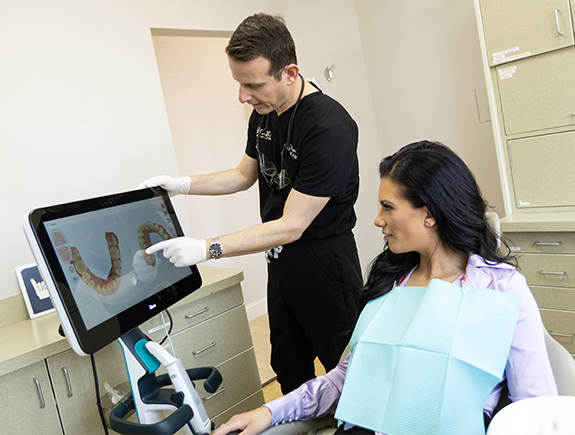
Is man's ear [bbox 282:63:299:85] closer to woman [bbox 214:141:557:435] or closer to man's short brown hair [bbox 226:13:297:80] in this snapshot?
man's short brown hair [bbox 226:13:297:80]

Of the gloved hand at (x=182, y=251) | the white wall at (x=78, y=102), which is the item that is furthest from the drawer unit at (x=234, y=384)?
the white wall at (x=78, y=102)

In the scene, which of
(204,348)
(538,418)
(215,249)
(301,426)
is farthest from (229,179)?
(538,418)

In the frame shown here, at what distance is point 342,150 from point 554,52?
1499mm

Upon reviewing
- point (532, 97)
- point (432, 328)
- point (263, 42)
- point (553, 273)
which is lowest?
point (553, 273)

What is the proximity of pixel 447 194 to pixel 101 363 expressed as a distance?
123cm

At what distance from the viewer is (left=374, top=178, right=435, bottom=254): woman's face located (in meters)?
1.15

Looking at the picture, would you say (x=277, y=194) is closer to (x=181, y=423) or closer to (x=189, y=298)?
(x=189, y=298)

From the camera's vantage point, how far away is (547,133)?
2416 mm

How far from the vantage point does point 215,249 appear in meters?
1.38

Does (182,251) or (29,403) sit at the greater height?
(182,251)

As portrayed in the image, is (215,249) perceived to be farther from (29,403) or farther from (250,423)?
(29,403)

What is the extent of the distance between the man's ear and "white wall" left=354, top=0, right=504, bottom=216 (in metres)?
1.91

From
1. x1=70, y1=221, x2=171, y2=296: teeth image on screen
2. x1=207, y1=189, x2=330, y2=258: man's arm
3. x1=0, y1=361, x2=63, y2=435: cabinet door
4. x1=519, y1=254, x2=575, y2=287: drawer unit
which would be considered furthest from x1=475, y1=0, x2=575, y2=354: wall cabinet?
x1=0, y1=361, x2=63, y2=435: cabinet door

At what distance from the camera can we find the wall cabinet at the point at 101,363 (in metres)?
1.42
